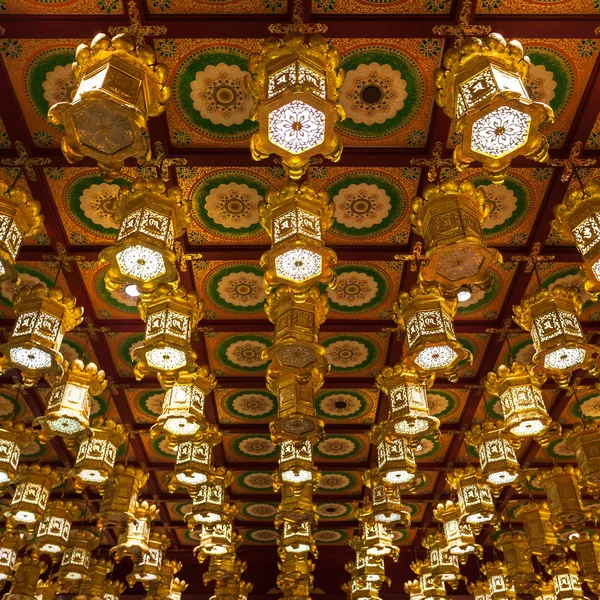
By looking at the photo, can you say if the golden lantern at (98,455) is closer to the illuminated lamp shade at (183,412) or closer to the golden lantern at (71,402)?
the golden lantern at (71,402)

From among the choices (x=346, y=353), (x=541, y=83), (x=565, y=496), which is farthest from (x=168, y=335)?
(x=565, y=496)

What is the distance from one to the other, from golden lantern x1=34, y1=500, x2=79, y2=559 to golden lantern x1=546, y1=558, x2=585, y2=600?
36.1ft

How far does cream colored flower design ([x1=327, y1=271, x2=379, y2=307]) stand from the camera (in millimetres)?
9688

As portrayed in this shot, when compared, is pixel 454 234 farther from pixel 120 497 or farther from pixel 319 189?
pixel 120 497

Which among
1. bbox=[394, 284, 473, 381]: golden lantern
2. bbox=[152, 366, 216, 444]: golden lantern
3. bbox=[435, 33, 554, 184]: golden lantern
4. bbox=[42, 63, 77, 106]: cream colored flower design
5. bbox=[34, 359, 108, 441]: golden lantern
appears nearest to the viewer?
bbox=[435, 33, 554, 184]: golden lantern

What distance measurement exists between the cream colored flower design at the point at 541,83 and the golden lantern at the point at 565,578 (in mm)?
11898

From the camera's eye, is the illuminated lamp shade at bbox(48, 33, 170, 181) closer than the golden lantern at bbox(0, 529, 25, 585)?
Yes

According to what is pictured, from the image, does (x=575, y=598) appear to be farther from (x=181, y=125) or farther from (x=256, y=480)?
(x=181, y=125)

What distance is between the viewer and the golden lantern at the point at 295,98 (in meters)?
5.57

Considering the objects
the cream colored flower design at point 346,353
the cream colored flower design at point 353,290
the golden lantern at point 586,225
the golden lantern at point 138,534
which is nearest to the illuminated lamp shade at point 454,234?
the golden lantern at point 586,225

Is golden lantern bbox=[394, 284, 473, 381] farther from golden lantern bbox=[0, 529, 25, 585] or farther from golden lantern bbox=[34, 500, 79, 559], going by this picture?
golden lantern bbox=[0, 529, 25, 585]

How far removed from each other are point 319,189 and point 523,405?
172 inches

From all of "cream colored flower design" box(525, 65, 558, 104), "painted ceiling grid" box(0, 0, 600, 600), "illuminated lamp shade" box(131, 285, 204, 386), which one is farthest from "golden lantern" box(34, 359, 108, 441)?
"cream colored flower design" box(525, 65, 558, 104)

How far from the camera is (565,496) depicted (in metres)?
11.6
